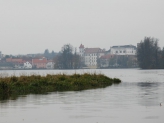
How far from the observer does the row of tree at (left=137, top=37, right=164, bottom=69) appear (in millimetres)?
151125

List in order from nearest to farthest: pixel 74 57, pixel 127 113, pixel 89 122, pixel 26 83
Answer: pixel 89 122
pixel 127 113
pixel 26 83
pixel 74 57

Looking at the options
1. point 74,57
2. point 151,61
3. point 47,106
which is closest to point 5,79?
point 47,106

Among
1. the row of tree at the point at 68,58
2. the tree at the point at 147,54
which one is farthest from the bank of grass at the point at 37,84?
the row of tree at the point at 68,58

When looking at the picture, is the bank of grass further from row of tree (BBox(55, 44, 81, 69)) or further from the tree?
row of tree (BBox(55, 44, 81, 69))

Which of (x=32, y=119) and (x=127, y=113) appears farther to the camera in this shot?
(x=127, y=113)

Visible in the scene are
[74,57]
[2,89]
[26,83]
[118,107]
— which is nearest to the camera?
[118,107]

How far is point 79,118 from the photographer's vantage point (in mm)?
14547

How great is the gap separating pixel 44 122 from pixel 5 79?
56.1 ft

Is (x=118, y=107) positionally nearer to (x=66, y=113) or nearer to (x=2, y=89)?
(x=66, y=113)

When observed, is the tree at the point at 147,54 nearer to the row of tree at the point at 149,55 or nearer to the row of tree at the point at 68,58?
the row of tree at the point at 149,55

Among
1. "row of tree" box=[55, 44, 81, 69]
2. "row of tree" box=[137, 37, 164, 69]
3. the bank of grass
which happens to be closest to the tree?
"row of tree" box=[137, 37, 164, 69]

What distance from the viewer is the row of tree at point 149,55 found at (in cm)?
15112

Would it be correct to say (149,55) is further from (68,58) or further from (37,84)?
(37,84)

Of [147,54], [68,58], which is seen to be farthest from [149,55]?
[68,58]
